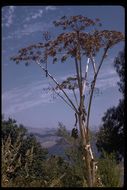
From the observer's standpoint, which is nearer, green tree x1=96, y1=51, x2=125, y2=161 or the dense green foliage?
the dense green foliage

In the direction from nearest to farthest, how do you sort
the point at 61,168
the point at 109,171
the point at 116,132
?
1. the point at 109,171
2. the point at 61,168
3. the point at 116,132

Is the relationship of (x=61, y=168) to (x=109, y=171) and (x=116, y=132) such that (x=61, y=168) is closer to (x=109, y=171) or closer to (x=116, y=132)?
(x=109, y=171)

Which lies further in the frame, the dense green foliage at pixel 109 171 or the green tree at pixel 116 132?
the green tree at pixel 116 132

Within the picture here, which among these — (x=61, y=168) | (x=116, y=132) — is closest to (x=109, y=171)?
(x=61, y=168)

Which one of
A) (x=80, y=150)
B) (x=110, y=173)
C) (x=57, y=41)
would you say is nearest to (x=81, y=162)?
(x=80, y=150)

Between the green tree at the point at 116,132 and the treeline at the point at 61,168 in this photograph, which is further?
the green tree at the point at 116,132

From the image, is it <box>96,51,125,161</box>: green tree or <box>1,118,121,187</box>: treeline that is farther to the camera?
<box>96,51,125,161</box>: green tree

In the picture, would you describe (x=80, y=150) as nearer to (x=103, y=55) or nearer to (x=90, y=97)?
(x=90, y=97)

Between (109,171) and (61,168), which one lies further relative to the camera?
(61,168)
